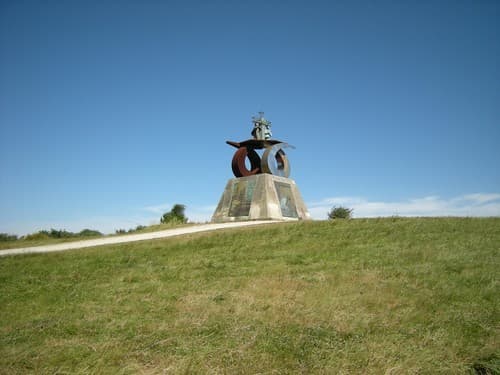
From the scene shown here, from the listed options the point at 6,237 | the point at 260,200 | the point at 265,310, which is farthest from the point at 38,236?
the point at 265,310

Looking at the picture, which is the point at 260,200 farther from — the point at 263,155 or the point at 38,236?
the point at 38,236

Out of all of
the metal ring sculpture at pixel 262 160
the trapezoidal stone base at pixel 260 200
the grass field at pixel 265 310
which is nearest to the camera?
the grass field at pixel 265 310

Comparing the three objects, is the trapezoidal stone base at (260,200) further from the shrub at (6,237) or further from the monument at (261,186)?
the shrub at (6,237)

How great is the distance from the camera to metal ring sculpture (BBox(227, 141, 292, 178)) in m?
25.3

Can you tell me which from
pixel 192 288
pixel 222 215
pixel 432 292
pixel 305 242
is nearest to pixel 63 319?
pixel 192 288

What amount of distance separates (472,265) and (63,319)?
838 centimetres

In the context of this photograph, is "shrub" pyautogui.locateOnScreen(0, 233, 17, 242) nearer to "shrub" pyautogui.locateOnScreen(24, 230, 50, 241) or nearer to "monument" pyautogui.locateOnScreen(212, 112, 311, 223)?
"shrub" pyautogui.locateOnScreen(24, 230, 50, 241)

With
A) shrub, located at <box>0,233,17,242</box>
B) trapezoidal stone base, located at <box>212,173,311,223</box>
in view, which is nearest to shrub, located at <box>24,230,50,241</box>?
shrub, located at <box>0,233,17,242</box>

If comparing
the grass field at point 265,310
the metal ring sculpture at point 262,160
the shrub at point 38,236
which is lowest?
the grass field at point 265,310

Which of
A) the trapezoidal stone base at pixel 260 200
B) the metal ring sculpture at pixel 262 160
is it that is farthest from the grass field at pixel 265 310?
the metal ring sculpture at pixel 262 160

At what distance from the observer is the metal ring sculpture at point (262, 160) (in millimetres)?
25312

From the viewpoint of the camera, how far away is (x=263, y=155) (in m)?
25.4

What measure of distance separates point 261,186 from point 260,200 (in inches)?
40.0

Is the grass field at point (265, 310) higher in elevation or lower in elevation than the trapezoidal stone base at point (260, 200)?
lower
